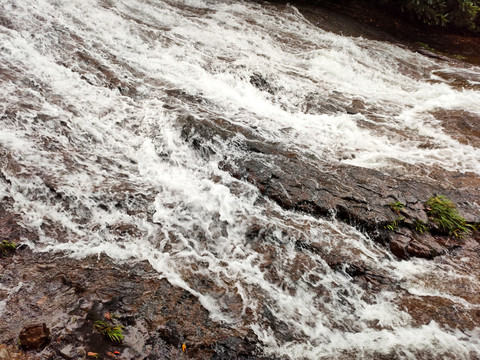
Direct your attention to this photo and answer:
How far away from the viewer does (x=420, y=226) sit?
4.54 metres

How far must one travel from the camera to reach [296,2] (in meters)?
14.2

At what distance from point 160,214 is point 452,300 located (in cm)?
384

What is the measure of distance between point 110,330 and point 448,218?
4.76 meters

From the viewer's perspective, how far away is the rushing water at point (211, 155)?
11.6 feet

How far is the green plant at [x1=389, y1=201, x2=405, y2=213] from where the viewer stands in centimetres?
464

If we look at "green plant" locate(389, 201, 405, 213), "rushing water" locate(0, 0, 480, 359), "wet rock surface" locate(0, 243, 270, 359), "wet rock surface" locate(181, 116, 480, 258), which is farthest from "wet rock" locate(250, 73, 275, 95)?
"wet rock surface" locate(0, 243, 270, 359)

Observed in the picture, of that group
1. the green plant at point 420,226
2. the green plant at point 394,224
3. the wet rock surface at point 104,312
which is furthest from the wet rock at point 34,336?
the green plant at point 420,226

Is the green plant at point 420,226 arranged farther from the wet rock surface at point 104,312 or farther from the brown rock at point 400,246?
the wet rock surface at point 104,312

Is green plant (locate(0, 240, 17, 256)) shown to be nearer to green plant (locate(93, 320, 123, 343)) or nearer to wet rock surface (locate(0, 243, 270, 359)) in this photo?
wet rock surface (locate(0, 243, 270, 359))

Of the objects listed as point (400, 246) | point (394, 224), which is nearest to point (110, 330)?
point (400, 246)

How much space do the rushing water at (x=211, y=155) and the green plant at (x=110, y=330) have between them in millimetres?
771

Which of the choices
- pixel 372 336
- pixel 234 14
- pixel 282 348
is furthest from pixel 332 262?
pixel 234 14

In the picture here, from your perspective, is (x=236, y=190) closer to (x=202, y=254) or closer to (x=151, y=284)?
(x=202, y=254)

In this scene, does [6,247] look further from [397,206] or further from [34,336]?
[397,206]
